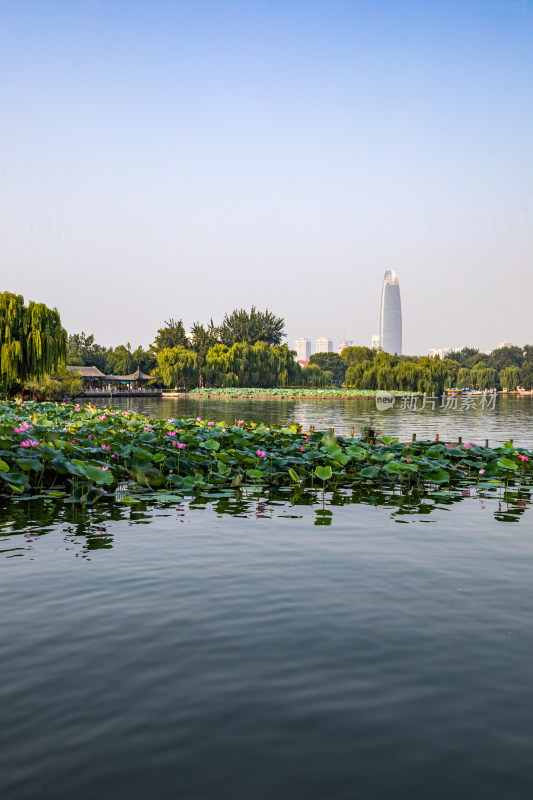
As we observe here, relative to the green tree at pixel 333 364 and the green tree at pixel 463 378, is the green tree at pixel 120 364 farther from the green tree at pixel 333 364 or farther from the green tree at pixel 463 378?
the green tree at pixel 463 378

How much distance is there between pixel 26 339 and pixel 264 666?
2565 centimetres

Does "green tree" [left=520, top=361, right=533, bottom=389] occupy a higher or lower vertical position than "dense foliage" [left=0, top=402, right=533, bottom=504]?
higher

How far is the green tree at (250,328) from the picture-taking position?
87.5 m

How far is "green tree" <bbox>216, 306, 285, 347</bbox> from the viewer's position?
3445 inches

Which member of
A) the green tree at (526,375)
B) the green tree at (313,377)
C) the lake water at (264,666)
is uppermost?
the green tree at (526,375)

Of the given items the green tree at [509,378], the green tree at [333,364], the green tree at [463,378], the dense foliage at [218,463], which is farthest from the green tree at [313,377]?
the dense foliage at [218,463]

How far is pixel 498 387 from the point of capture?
116625 mm

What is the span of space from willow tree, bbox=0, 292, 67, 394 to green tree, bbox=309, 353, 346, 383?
87446mm

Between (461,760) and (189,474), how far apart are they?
7.65m

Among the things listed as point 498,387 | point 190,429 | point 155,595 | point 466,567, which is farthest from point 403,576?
point 498,387

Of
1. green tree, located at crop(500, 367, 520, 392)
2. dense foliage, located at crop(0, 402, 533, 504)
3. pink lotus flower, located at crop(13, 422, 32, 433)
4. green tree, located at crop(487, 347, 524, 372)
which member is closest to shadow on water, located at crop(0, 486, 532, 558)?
dense foliage, located at crop(0, 402, 533, 504)

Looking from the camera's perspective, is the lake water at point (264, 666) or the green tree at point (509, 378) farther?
the green tree at point (509, 378)

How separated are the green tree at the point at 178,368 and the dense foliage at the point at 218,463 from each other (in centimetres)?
5447

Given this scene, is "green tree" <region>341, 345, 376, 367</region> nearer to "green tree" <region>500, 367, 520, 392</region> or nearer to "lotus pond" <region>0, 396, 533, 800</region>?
"green tree" <region>500, 367, 520, 392</region>
